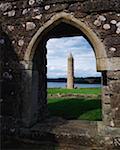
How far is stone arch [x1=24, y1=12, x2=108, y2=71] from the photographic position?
4.99m

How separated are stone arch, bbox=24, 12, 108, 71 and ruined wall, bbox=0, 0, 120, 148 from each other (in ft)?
0.21

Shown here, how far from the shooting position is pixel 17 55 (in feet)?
18.3

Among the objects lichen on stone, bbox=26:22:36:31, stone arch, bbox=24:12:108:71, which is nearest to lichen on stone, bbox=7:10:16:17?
lichen on stone, bbox=26:22:36:31

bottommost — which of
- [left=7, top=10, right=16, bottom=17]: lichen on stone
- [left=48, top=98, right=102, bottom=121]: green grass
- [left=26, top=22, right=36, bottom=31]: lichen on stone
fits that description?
[left=48, top=98, right=102, bottom=121]: green grass

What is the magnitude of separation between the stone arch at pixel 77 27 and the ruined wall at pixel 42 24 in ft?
0.21

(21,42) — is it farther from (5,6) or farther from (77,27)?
(77,27)

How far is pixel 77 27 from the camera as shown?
5.23m

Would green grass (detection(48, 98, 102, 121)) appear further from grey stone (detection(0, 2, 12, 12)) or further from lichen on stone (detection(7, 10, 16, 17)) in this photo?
grey stone (detection(0, 2, 12, 12))

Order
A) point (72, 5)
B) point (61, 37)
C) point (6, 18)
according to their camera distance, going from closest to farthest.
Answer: point (72, 5) < point (6, 18) < point (61, 37)

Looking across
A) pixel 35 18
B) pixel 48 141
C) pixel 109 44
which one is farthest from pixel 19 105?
pixel 109 44

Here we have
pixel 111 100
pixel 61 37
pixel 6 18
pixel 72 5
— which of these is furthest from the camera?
pixel 61 37

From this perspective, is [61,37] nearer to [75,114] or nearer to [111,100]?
[75,114]

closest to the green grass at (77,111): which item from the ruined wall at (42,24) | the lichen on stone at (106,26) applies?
the ruined wall at (42,24)

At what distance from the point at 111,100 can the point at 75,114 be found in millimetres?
2395
